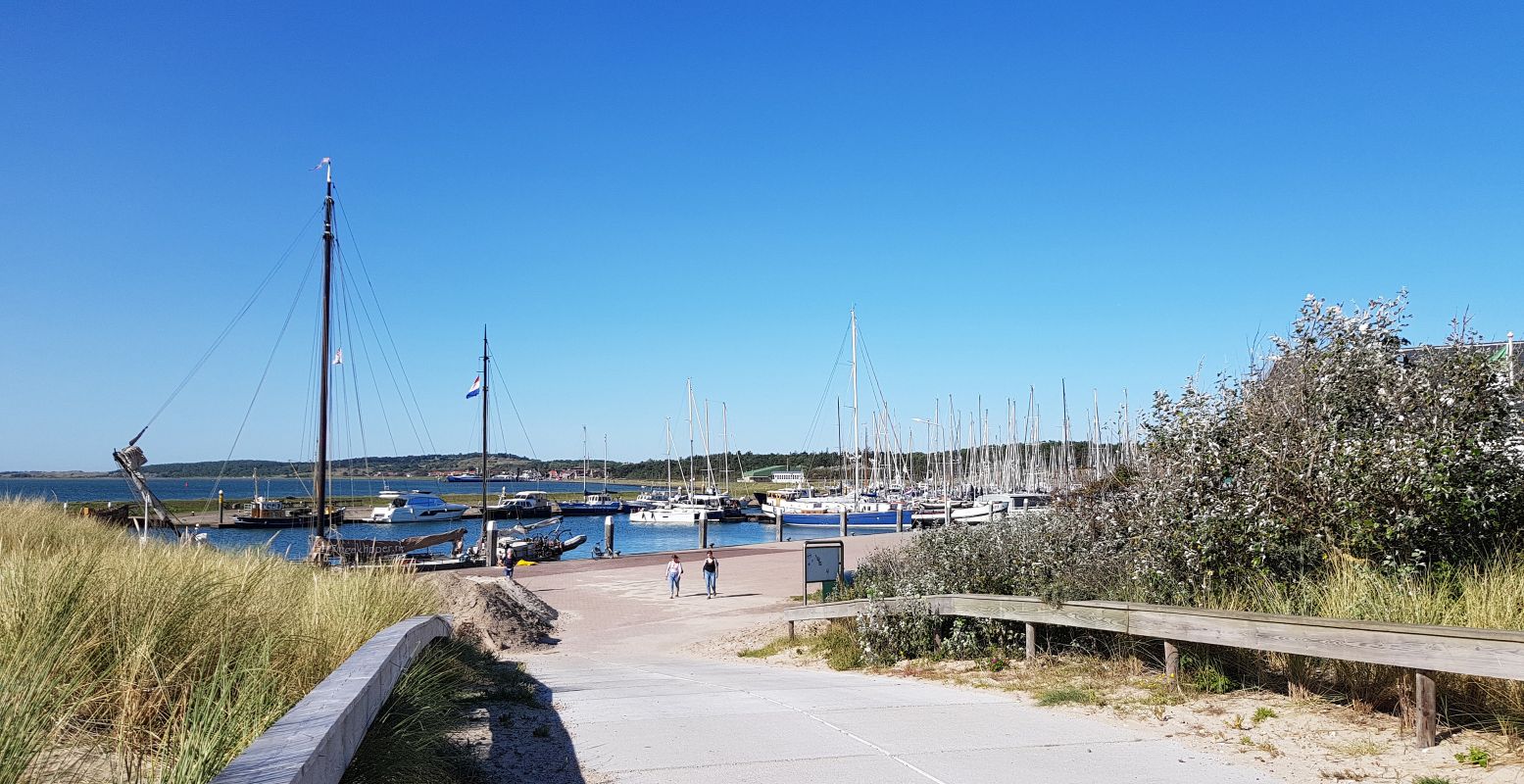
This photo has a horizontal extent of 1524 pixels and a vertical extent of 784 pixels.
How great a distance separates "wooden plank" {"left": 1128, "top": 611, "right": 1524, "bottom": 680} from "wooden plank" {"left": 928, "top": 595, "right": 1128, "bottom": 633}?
0.46 m

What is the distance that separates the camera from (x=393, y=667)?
5.62m

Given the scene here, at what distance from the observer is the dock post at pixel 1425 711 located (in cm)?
609

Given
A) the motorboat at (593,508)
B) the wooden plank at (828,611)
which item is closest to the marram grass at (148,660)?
the wooden plank at (828,611)

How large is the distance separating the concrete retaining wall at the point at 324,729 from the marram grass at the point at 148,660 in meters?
0.31

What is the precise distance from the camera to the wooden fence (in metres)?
5.71

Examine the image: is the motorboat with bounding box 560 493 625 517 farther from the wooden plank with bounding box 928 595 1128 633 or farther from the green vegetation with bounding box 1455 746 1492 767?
the green vegetation with bounding box 1455 746 1492 767

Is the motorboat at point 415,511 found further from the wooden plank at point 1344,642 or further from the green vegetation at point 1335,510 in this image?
the wooden plank at point 1344,642

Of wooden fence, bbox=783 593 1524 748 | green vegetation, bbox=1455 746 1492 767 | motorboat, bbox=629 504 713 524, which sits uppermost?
wooden fence, bbox=783 593 1524 748

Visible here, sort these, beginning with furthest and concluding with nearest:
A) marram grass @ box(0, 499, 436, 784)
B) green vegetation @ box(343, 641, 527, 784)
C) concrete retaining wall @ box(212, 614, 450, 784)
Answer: green vegetation @ box(343, 641, 527, 784)
marram grass @ box(0, 499, 436, 784)
concrete retaining wall @ box(212, 614, 450, 784)

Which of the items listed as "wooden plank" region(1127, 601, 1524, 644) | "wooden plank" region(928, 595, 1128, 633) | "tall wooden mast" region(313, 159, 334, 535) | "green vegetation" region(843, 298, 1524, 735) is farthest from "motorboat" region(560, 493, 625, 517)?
"wooden plank" region(1127, 601, 1524, 644)

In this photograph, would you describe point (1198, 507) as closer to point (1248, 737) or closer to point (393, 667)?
point (1248, 737)

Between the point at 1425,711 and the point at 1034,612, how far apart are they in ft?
14.1

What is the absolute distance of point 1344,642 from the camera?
6.60 m

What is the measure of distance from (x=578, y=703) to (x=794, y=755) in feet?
10.2
